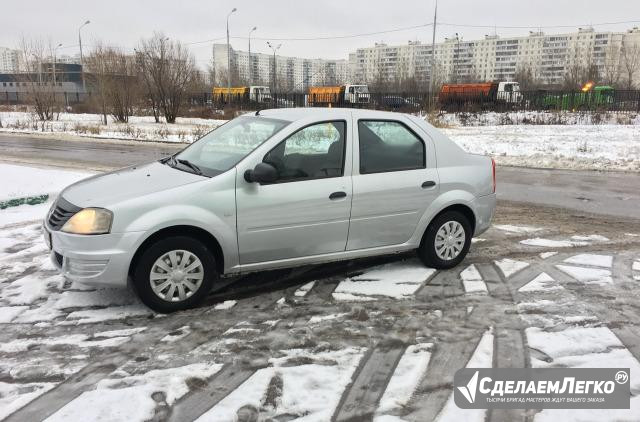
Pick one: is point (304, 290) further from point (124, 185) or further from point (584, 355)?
point (584, 355)

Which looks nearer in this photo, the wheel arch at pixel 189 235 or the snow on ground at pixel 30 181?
the wheel arch at pixel 189 235

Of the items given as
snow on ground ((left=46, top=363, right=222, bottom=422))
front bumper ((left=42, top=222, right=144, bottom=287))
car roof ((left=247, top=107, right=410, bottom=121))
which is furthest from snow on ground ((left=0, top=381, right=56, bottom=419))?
car roof ((left=247, top=107, right=410, bottom=121))

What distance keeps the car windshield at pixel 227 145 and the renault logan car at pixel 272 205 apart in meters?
0.02

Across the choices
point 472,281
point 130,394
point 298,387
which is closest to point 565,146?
point 472,281

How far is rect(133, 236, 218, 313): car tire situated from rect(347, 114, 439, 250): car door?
1.40m

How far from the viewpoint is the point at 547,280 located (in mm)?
5070

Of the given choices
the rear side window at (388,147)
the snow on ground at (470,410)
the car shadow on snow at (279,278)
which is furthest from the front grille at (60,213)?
the snow on ground at (470,410)

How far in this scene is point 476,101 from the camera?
3581 centimetres

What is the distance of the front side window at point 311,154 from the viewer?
14.6 feet

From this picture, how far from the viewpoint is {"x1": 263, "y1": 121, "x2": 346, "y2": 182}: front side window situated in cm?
445

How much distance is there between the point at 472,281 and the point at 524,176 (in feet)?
27.5

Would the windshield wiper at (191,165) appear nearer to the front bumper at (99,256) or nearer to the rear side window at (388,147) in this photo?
the front bumper at (99,256)

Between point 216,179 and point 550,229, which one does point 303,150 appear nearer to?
point 216,179

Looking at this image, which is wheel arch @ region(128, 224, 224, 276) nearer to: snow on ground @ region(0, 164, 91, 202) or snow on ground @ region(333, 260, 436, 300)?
snow on ground @ region(333, 260, 436, 300)
